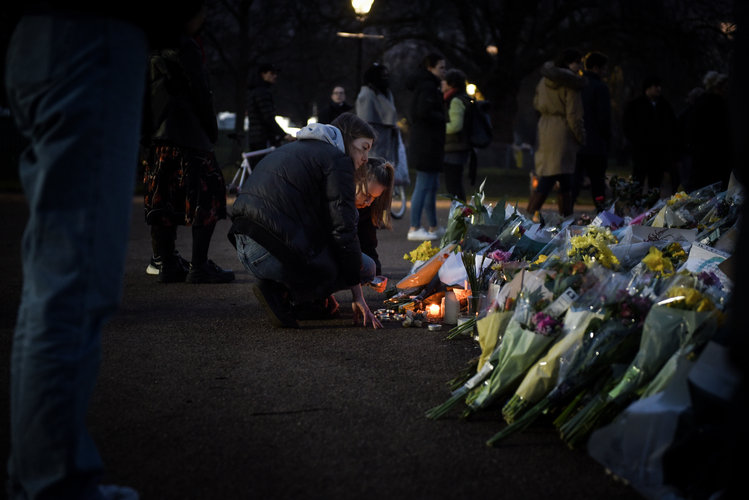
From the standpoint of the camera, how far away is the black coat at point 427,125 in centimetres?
966

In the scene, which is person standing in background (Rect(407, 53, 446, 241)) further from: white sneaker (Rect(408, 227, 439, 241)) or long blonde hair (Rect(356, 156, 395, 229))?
long blonde hair (Rect(356, 156, 395, 229))

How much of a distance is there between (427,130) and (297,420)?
21.8ft

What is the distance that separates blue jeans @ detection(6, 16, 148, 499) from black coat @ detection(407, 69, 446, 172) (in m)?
7.56

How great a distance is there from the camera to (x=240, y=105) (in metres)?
30.1

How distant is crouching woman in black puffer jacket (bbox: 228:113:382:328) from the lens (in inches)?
195

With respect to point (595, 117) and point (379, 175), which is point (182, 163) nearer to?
point (379, 175)

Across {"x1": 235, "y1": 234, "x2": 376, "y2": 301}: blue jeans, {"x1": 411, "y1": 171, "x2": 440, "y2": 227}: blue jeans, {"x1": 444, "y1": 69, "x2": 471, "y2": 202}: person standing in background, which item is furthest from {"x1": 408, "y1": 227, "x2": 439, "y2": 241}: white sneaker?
{"x1": 235, "y1": 234, "x2": 376, "y2": 301}: blue jeans

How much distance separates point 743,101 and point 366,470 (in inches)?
69.5

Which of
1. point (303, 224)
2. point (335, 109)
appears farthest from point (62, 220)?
point (335, 109)

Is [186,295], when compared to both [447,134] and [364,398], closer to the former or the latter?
[364,398]

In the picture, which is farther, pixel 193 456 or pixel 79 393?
pixel 193 456

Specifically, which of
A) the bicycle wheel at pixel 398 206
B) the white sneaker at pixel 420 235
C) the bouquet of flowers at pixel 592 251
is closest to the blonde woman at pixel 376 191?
the bouquet of flowers at pixel 592 251

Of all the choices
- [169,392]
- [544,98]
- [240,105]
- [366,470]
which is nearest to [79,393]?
[366,470]

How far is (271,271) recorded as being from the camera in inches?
200
